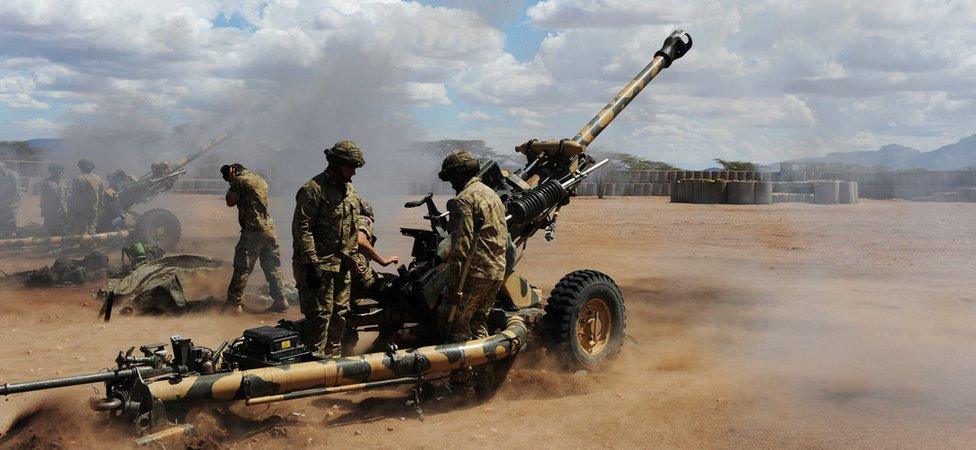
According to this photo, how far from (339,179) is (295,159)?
1108 centimetres

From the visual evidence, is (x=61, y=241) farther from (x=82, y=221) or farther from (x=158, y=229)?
(x=158, y=229)

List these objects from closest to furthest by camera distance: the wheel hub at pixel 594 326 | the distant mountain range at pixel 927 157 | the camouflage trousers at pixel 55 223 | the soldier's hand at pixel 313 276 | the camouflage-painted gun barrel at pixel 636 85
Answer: the soldier's hand at pixel 313 276, the wheel hub at pixel 594 326, the camouflage-painted gun barrel at pixel 636 85, the camouflage trousers at pixel 55 223, the distant mountain range at pixel 927 157

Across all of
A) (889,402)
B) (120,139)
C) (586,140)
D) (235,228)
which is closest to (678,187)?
(235,228)

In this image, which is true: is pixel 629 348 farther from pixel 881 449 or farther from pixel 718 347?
pixel 881 449

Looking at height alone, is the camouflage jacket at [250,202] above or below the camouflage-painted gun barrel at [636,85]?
below

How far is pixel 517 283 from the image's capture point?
7316mm

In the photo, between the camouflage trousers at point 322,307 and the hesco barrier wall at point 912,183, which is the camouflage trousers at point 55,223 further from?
the hesco barrier wall at point 912,183

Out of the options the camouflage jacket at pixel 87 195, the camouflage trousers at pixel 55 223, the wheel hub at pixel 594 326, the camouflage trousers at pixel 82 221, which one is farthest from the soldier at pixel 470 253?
the camouflage trousers at pixel 55 223

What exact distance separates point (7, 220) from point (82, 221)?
1.35m

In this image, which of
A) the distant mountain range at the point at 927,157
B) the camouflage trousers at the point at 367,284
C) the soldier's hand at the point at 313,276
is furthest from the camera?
the distant mountain range at the point at 927,157

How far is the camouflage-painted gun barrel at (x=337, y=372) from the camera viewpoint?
16.9 feet

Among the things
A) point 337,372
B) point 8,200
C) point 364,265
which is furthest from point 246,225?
point 8,200

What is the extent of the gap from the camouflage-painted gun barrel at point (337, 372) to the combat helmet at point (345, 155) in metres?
1.36

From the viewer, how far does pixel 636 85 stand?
9156 mm
